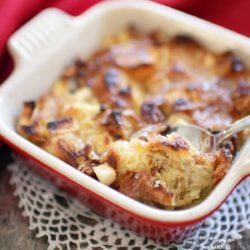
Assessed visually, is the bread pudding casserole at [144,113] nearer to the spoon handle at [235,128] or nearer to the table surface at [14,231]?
the spoon handle at [235,128]

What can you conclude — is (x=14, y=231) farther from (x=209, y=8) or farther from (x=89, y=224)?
(x=209, y=8)

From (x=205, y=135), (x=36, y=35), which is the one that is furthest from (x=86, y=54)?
(x=205, y=135)

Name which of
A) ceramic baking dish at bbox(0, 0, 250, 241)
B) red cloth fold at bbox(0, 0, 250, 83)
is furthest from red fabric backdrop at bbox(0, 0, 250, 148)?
ceramic baking dish at bbox(0, 0, 250, 241)

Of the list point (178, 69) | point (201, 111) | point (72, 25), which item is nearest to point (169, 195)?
point (201, 111)

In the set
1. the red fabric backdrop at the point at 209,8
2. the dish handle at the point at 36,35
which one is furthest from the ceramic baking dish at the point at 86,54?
the red fabric backdrop at the point at 209,8

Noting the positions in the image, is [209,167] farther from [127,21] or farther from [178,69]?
[127,21]
